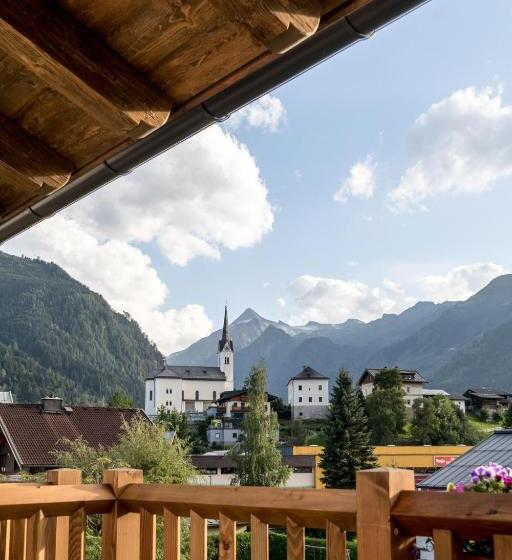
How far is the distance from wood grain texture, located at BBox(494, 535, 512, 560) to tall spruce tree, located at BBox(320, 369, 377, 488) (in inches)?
1113

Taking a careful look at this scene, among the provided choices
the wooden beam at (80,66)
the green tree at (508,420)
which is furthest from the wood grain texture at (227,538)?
the green tree at (508,420)

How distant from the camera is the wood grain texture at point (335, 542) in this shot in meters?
1.49

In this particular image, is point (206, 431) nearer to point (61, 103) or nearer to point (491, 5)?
point (491, 5)

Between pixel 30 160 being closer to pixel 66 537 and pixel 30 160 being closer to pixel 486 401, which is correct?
pixel 66 537

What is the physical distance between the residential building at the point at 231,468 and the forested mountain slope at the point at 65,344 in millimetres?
68942

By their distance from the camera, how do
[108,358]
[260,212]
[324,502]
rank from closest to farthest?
1. [324,502]
2. [260,212]
3. [108,358]

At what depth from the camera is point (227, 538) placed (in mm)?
1724

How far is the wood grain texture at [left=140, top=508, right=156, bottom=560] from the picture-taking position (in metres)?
1.95

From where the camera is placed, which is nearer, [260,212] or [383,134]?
[260,212]

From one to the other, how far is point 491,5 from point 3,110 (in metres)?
16.1

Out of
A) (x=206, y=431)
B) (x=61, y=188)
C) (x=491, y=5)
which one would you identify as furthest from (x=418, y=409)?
(x=61, y=188)

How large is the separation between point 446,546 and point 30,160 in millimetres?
1818

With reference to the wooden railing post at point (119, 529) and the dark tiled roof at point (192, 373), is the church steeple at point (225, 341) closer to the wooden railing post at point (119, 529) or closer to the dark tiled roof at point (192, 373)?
the dark tiled roof at point (192, 373)

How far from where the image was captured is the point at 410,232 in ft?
550
